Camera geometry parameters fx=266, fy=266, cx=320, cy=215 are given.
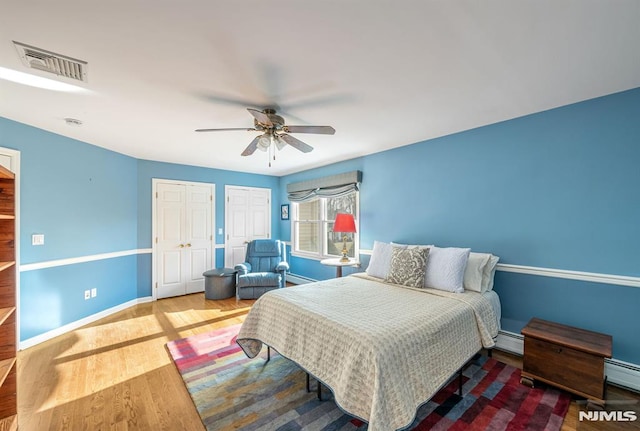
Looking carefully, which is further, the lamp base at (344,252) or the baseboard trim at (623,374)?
the lamp base at (344,252)

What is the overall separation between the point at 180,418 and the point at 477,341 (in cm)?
235

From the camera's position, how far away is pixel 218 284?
456cm

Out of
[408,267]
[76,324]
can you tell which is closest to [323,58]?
[408,267]

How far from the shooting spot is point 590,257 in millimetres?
2336

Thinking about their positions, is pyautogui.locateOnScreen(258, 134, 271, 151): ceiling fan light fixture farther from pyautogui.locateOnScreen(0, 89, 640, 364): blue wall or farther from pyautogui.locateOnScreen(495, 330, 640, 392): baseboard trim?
pyautogui.locateOnScreen(495, 330, 640, 392): baseboard trim

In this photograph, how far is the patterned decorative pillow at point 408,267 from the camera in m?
2.79

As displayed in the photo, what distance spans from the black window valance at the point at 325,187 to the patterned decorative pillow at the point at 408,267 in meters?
1.65

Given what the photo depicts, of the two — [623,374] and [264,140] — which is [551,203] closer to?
[623,374]

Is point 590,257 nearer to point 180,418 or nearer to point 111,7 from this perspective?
point 180,418

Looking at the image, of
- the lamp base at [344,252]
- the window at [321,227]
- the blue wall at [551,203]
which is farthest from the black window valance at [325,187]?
the blue wall at [551,203]

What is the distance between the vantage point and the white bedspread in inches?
58.4

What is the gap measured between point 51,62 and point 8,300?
1646 millimetres

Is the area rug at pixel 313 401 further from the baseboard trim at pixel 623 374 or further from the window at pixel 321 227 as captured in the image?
the window at pixel 321 227

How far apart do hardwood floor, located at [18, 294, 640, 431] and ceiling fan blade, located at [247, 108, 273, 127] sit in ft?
7.44
